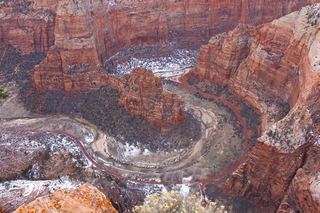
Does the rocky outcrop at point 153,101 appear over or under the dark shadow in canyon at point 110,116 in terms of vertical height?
over

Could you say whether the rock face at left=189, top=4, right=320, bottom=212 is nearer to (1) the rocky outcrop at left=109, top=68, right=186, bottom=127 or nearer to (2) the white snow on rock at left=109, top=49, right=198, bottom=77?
(2) the white snow on rock at left=109, top=49, right=198, bottom=77

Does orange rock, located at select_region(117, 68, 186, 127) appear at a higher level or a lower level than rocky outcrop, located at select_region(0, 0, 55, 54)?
lower

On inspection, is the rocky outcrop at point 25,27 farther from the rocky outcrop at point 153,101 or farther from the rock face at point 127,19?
the rocky outcrop at point 153,101

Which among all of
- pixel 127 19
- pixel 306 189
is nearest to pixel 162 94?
pixel 306 189

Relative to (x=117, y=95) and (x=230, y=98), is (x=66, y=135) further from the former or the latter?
(x=230, y=98)

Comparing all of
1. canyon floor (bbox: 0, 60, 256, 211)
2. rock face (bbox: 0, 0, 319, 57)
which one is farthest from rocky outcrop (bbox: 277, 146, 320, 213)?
rock face (bbox: 0, 0, 319, 57)

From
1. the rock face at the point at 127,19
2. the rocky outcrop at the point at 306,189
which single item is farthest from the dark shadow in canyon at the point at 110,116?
the rocky outcrop at the point at 306,189
